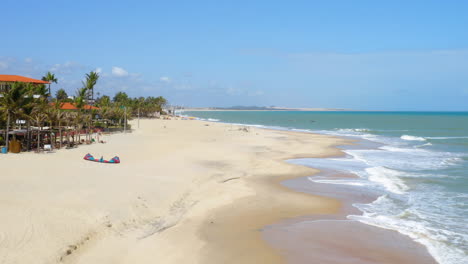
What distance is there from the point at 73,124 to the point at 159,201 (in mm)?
23787

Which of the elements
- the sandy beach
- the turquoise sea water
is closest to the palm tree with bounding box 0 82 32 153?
the sandy beach

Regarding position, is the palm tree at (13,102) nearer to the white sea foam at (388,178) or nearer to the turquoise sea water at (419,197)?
the turquoise sea water at (419,197)

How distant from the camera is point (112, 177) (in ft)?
51.8

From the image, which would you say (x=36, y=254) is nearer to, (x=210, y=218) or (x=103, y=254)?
(x=103, y=254)

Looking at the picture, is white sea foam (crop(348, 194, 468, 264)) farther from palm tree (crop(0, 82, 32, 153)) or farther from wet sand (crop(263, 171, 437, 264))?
palm tree (crop(0, 82, 32, 153))

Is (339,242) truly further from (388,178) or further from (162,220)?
(388,178)

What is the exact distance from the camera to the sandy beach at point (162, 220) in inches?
348

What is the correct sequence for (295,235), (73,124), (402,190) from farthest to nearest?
(73,124)
(402,190)
(295,235)

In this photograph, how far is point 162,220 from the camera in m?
11.5

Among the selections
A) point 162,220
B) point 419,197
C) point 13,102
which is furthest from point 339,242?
point 13,102

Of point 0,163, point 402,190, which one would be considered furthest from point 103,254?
point 402,190

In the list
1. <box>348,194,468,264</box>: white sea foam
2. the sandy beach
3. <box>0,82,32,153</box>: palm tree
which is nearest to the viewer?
the sandy beach

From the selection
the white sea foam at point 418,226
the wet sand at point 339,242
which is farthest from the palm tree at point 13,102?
the white sea foam at point 418,226

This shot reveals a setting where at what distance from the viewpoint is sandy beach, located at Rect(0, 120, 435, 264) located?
8828 mm
